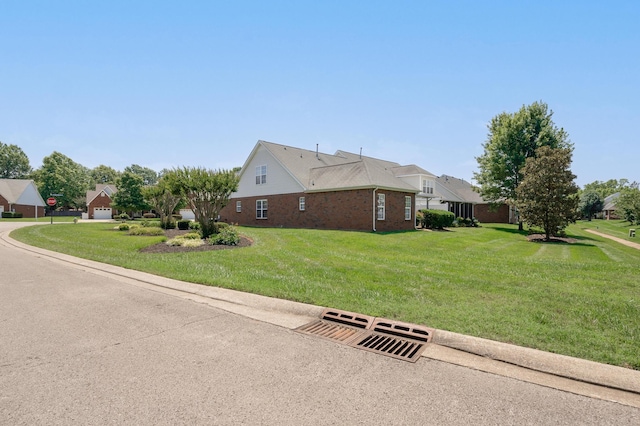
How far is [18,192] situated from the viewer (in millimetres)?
58031

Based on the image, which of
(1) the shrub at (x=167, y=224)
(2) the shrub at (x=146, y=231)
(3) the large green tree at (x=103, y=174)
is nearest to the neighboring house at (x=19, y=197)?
(3) the large green tree at (x=103, y=174)

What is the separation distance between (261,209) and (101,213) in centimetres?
4566

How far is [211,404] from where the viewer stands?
3158mm

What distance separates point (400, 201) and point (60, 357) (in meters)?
22.7

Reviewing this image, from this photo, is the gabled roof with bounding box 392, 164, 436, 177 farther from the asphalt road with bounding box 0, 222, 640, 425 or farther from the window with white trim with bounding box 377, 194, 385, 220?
the asphalt road with bounding box 0, 222, 640, 425

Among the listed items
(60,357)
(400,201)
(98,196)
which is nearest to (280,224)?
(400,201)

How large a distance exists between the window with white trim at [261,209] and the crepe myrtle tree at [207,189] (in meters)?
11.2

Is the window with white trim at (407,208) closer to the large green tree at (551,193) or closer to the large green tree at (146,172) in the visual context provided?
the large green tree at (551,193)

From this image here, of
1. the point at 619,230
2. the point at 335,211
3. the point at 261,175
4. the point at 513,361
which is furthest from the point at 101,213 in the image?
the point at 619,230

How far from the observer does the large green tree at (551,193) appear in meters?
21.2

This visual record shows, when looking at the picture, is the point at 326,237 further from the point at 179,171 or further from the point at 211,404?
the point at 211,404

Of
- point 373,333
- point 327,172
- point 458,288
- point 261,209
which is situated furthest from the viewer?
point 261,209

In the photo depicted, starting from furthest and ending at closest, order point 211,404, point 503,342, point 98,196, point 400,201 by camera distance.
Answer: point 98,196 < point 400,201 < point 503,342 < point 211,404

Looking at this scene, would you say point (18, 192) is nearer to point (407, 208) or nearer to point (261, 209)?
point (261, 209)
